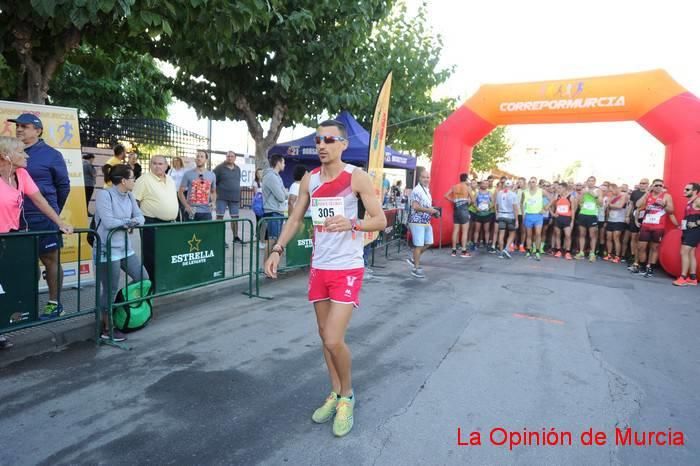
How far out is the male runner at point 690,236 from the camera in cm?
866

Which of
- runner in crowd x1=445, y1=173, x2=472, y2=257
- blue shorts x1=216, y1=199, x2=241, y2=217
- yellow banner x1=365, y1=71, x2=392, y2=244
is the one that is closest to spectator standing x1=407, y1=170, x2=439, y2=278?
yellow banner x1=365, y1=71, x2=392, y2=244

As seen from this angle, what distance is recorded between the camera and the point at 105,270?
4707 mm

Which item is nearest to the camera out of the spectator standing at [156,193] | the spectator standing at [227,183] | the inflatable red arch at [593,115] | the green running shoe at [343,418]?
the green running shoe at [343,418]

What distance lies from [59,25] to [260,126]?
20.2ft

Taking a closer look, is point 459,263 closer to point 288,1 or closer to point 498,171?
point 288,1

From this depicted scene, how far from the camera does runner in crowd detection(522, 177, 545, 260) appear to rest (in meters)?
11.9

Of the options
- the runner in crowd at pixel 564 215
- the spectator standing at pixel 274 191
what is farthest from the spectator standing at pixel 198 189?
Answer: the runner in crowd at pixel 564 215

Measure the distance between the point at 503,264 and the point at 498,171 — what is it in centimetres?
3449

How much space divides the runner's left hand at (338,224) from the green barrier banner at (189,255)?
9.70ft

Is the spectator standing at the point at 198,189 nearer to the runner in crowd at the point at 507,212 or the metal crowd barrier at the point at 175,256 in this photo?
the metal crowd barrier at the point at 175,256

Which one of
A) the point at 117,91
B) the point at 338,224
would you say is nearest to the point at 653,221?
the point at 338,224

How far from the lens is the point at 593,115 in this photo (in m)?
11.1

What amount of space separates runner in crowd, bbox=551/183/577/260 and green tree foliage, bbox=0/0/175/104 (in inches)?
376

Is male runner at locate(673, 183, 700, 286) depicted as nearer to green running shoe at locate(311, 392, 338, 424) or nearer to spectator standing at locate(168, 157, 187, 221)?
green running shoe at locate(311, 392, 338, 424)
